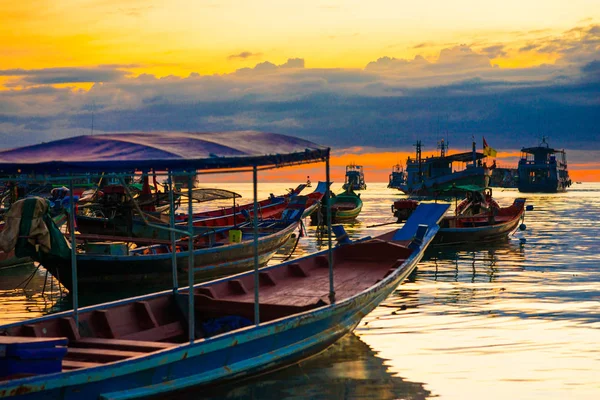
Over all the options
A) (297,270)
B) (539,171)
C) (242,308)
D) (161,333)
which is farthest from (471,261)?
(539,171)

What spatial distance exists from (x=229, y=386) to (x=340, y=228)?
6.47 m

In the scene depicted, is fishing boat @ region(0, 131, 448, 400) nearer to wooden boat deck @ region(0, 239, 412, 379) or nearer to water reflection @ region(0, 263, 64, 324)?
wooden boat deck @ region(0, 239, 412, 379)

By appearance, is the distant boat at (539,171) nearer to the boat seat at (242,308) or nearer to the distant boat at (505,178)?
the distant boat at (505,178)

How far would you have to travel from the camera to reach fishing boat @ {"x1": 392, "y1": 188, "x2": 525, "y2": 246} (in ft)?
85.8

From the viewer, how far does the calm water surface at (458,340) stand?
9586 millimetres

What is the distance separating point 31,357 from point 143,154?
2.24 m

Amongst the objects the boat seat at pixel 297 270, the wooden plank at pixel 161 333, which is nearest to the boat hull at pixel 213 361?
the wooden plank at pixel 161 333

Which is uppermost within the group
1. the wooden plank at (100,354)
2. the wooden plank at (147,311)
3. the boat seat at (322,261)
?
the boat seat at (322,261)

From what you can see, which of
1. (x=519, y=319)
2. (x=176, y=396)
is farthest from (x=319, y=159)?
(x=519, y=319)

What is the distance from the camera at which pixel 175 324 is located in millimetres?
10203

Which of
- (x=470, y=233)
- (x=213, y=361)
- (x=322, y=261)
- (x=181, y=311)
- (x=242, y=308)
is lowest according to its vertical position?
(x=470, y=233)

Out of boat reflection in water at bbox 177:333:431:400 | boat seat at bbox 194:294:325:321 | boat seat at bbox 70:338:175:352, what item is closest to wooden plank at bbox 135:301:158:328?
boat seat at bbox 194:294:325:321

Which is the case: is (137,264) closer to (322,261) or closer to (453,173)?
(322,261)

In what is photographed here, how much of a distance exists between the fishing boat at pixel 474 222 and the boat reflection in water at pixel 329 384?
50.3 feet
